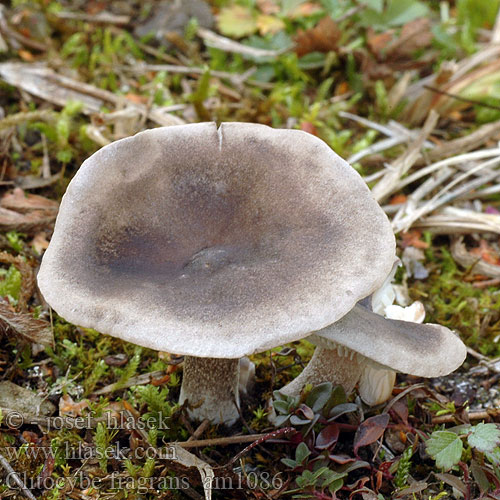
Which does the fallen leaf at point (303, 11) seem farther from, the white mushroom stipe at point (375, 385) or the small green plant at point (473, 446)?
the small green plant at point (473, 446)

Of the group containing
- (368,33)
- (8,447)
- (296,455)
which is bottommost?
(8,447)

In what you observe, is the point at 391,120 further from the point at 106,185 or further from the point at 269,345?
the point at 269,345

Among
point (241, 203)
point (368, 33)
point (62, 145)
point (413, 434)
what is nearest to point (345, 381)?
point (413, 434)

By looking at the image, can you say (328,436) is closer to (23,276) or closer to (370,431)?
(370,431)

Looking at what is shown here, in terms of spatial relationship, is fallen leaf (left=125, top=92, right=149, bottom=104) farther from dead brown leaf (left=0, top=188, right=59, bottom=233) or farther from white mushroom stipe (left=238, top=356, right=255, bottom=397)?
white mushroom stipe (left=238, top=356, right=255, bottom=397)

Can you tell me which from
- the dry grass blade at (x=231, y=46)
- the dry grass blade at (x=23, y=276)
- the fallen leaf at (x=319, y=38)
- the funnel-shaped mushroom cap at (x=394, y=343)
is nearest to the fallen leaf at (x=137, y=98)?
the dry grass blade at (x=231, y=46)
